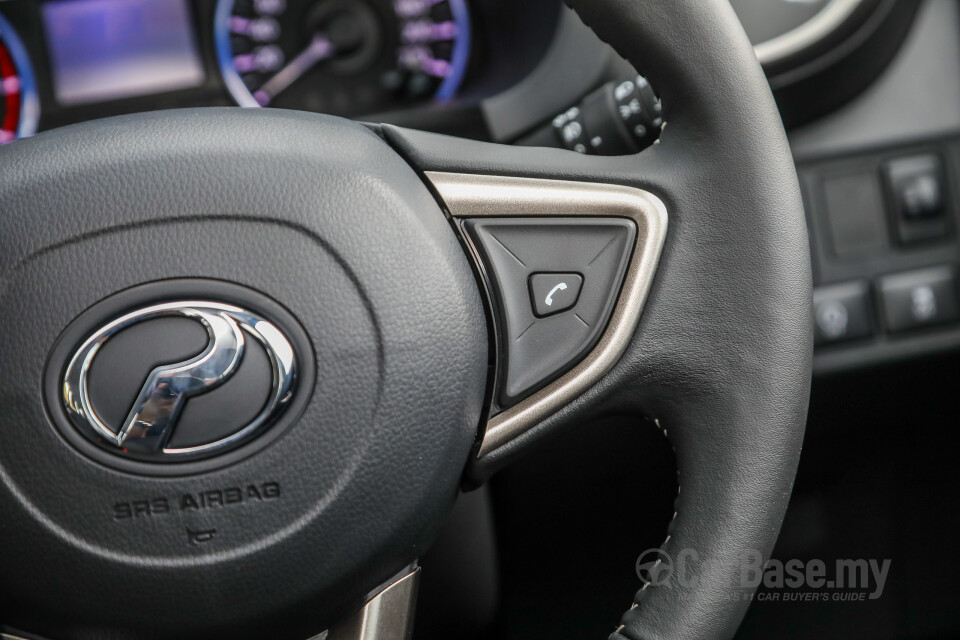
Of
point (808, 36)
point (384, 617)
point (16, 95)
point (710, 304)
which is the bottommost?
point (384, 617)

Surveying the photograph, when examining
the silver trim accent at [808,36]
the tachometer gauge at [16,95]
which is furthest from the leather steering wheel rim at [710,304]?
the tachometer gauge at [16,95]

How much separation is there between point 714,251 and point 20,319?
456mm

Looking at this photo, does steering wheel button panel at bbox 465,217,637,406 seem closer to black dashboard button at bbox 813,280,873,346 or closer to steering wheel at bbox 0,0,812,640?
steering wheel at bbox 0,0,812,640

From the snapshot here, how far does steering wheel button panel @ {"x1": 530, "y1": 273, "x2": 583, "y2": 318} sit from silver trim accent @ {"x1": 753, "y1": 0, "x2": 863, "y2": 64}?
0.48 meters

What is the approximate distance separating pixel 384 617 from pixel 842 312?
620 mm

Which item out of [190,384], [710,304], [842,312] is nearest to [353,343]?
[190,384]

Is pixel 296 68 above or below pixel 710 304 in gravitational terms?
above

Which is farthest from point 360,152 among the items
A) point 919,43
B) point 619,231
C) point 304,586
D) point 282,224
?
point 919,43

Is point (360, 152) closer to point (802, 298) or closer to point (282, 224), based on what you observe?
point (282, 224)

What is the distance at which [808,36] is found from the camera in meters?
1.05

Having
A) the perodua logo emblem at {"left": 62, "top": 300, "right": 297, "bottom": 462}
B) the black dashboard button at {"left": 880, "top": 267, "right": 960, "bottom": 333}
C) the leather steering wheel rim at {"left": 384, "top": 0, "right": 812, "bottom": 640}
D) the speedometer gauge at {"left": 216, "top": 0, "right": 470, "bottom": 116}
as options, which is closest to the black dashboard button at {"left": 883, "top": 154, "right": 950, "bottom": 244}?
the black dashboard button at {"left": 880, "top": 267, "right": 960, "bottom": 333}

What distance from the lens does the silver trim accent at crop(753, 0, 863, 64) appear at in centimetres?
105

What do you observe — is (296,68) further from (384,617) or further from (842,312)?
(384,617)

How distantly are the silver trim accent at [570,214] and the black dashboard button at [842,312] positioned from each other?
0.44m
